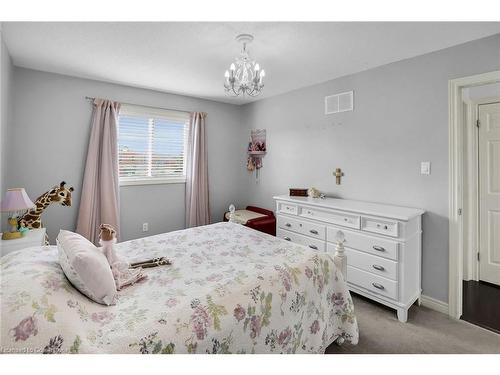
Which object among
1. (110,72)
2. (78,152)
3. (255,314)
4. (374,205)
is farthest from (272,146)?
(255,314)

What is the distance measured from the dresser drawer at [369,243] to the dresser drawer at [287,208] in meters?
0.53

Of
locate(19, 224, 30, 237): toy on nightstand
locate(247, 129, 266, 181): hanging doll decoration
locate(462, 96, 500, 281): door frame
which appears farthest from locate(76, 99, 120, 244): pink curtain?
locate(462, 96, 500, 281): door frame

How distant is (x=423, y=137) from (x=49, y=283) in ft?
9.85

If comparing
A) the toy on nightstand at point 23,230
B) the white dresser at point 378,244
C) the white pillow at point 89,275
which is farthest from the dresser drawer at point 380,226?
the toy on nightstand at point 23,230

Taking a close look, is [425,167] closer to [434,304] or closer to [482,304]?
[434,304]

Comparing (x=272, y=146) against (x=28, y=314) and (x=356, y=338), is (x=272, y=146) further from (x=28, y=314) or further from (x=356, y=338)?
(x=28, y=314)

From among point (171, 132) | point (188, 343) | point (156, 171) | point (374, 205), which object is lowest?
point (188, 343)

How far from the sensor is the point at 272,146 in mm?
3992

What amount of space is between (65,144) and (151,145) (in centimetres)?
102

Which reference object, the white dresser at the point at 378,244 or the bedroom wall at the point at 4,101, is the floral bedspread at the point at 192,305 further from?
the bedroom wall at the point at 4,101

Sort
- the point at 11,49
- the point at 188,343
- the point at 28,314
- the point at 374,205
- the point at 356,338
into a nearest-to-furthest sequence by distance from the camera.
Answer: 1. the point at 28,314
2. the point at 188,343
3. the point at 356,338
4. the point at 11,49
5. the point at 374,205

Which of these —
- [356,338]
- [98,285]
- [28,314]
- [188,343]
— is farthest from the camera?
[356,338]

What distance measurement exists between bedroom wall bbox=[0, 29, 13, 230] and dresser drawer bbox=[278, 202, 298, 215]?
2899mm

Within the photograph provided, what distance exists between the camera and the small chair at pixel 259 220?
3555 mm
